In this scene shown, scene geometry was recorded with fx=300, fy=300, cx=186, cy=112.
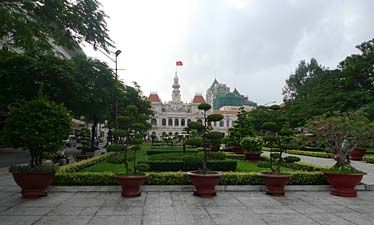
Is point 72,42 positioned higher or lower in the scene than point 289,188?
higher

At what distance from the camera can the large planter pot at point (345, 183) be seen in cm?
761

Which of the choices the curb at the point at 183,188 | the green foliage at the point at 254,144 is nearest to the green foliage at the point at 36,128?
the curb at the point at 183,188

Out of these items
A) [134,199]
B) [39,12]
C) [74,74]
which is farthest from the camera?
[74,74]

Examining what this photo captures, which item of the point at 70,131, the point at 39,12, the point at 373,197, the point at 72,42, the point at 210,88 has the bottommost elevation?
the point at 373,197

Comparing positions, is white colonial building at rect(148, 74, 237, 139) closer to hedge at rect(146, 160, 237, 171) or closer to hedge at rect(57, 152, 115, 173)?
hedge at rect(57, 152, 115, 173)

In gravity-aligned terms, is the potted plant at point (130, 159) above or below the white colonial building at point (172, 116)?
below

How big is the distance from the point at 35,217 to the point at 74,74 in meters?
11.3

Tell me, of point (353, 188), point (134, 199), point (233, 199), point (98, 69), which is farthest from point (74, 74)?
point (353, 188)

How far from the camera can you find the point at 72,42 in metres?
6.39

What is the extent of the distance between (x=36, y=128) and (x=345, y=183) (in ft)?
25.6

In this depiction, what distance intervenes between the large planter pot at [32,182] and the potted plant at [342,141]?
7.24m

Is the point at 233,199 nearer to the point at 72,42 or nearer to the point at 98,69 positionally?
the point at 72,42

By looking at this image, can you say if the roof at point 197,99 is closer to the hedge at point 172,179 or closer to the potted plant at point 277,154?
the potted plant at point 277,154

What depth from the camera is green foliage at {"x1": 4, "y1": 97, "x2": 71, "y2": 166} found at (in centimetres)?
714
